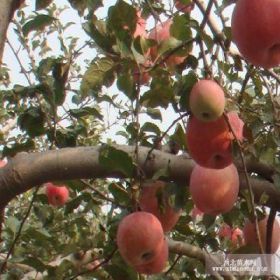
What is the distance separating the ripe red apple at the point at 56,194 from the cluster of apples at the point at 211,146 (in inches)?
38.9

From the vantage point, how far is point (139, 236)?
1245 millimetres

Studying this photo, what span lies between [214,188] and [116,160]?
0.75 ft

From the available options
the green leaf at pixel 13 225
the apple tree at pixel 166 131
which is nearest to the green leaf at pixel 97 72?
the apple tree at pixel 166 131

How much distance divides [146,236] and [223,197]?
0.66 feet

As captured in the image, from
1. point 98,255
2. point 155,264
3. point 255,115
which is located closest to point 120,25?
point 255,115

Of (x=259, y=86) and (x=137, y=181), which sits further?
(x=259, y=86)

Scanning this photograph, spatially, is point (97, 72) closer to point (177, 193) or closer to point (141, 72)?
point (141, 72)

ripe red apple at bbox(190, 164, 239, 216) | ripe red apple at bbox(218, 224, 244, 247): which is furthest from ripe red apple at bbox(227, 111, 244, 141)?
ripe red apple at bbox(218, 224, 244, 247)

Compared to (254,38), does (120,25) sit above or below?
above

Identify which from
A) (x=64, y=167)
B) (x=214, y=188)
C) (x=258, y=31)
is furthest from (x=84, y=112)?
(x=258, y=31)

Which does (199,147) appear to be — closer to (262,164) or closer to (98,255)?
(262,164)

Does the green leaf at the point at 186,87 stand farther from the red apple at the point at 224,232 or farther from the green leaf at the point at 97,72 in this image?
the red apple at the point at 224,232

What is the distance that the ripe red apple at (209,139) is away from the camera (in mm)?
1146

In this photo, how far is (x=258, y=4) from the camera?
1.05 metres
